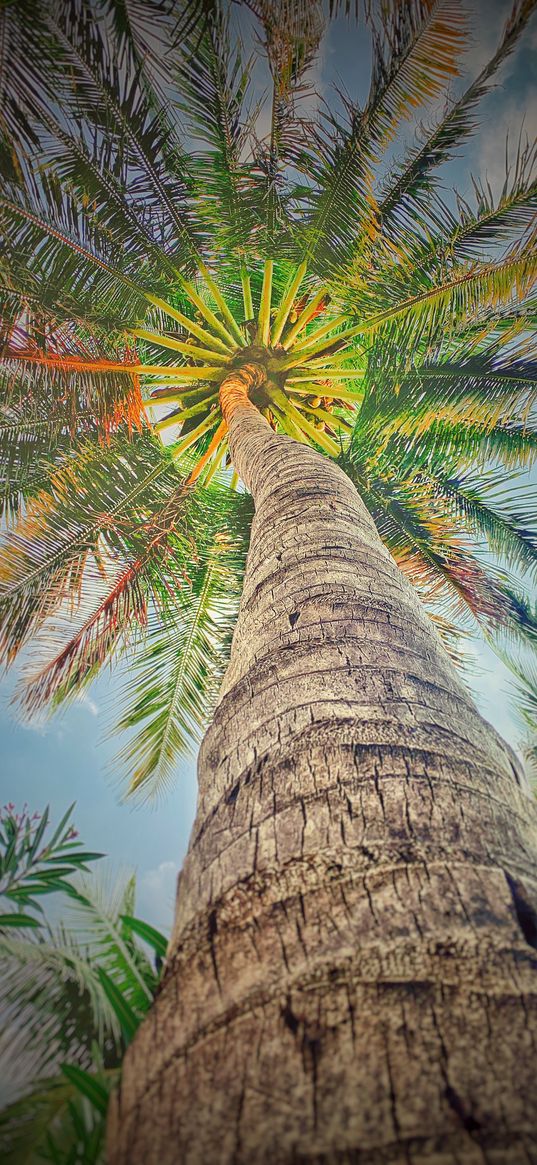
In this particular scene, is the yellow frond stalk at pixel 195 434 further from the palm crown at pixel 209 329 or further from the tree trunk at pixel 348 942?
the tree trunk at pixel 348 942

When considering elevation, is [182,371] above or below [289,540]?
above

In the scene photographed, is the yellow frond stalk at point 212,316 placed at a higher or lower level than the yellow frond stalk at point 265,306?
lower

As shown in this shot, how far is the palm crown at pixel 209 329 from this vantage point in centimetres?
400

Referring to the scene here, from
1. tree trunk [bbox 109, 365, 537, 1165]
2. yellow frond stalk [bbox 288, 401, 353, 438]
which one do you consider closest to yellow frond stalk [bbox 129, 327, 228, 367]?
yellow frond stalk [bbox 288, 401, 353, 438]

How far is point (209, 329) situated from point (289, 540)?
187 inches

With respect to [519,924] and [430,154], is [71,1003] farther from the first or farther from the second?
[430,154]

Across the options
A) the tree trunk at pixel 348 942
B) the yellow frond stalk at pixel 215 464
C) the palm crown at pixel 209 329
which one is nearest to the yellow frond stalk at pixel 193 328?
the palm crown at pixel 209 329

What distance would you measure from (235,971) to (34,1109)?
0.53 m

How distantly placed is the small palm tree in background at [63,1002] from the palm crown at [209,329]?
12.3 feet

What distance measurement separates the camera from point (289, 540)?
2176 mm

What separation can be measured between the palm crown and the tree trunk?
13.6 feet

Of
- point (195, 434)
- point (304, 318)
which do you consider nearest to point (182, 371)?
point (195, 434)

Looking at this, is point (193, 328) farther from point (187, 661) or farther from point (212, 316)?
point (187, 661)

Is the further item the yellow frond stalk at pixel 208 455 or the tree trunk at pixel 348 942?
the yellow frond stalk at pixel 208 455
